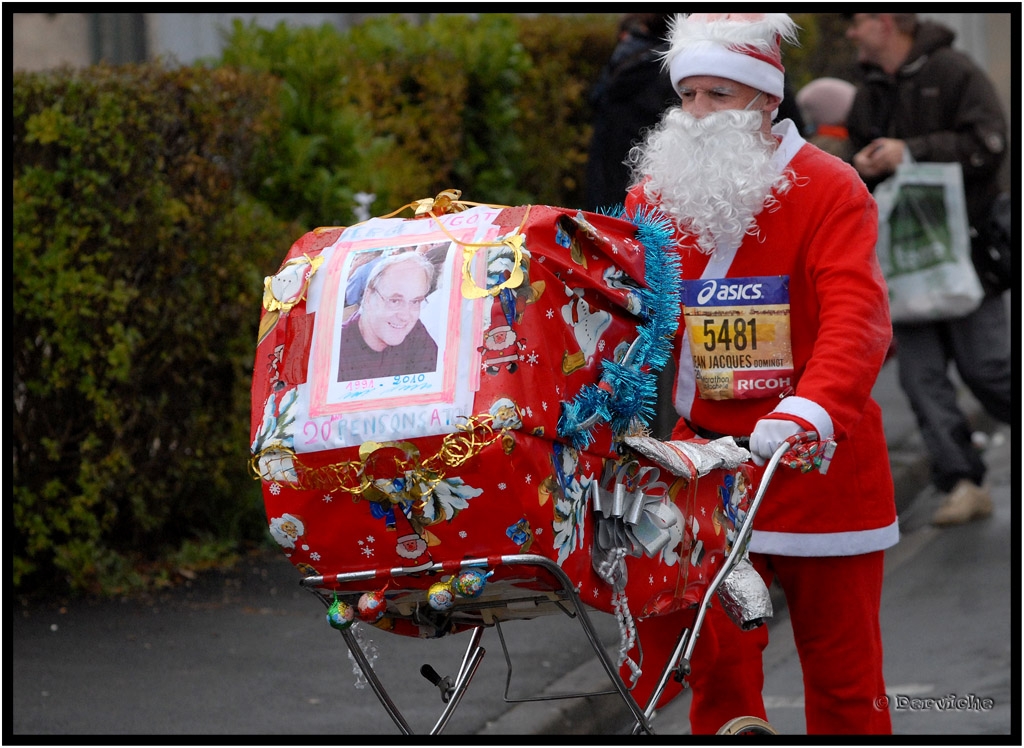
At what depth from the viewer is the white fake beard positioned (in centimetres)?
369

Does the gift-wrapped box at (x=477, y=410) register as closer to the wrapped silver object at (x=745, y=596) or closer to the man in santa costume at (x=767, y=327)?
the wrapped silver object at (x=745, y=596)

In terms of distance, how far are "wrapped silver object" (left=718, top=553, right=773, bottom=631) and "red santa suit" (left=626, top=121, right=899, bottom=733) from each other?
307 millimetres

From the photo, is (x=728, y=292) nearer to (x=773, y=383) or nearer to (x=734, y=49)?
(x=773, y=383)

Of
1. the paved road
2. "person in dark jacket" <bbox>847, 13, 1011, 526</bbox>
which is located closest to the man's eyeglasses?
the paved road

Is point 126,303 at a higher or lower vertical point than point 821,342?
lower

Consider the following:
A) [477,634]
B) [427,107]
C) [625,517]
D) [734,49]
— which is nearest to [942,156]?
[427,107]

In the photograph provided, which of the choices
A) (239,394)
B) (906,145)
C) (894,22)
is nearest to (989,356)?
(906,145)

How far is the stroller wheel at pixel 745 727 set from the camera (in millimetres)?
3697

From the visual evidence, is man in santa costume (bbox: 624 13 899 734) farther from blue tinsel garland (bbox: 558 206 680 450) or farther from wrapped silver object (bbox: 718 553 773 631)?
blue tinsel garland (bbox: 558 206 680 450)

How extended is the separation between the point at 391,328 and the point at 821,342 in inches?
44.1

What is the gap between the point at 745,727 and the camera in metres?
3.71

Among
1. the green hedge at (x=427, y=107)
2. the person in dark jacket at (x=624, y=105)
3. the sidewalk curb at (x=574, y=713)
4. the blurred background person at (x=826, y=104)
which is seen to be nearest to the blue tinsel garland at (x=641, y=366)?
the sidewalk curb at (x=574, y=713)

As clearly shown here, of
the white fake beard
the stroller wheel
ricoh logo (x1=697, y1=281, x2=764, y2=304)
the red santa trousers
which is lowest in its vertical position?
the stroller wheel

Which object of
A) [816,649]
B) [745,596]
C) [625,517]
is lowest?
[816,649]
